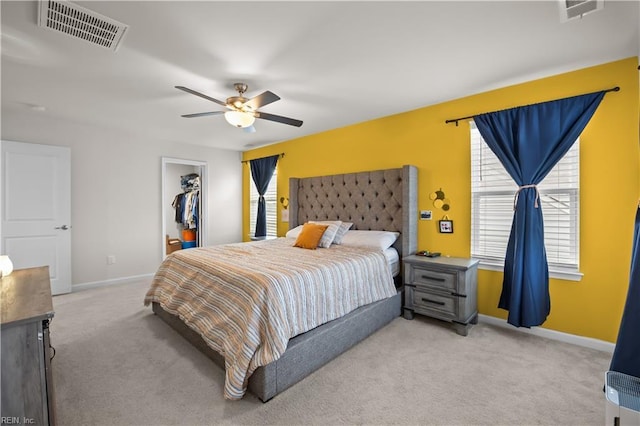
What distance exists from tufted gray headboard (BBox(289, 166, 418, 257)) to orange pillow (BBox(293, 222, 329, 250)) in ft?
2.12

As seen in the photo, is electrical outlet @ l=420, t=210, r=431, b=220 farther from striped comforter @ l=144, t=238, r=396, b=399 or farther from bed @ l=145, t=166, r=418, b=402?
striped comforter @ l=144, t=238, r=396, b=399

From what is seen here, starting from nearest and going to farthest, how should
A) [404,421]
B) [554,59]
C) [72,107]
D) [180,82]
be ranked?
[404,421], [554,59], [180,82], [72,107]

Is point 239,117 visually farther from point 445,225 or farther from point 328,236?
point 445,225

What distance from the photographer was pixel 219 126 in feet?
13.7

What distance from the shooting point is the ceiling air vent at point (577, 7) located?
160 centimetres

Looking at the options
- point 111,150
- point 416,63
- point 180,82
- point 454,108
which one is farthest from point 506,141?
point 111,150

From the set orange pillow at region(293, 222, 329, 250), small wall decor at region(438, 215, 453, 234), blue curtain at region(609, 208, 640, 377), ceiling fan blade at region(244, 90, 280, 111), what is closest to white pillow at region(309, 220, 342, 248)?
orange pillow at region(293, 222, 329, 250)

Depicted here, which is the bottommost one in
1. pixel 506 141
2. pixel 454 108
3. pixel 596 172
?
pixel 596 172

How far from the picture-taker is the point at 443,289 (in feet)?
9.26

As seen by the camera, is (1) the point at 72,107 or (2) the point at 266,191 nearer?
(1) the point at 72,107

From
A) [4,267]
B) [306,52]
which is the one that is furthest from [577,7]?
[4,267]

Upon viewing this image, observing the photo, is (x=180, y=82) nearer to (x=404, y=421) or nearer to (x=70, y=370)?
(x=70, y=370)

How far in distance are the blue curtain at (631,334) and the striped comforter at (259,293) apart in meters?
1.66

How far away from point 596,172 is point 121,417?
3971 mm
